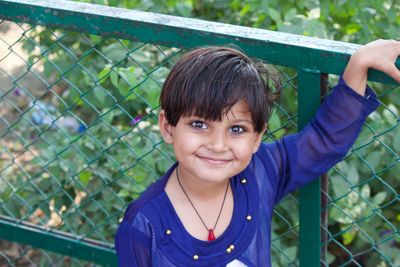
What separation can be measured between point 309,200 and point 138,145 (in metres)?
0.82

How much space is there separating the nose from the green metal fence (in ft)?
0.92

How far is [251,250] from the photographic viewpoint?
7.72 ft

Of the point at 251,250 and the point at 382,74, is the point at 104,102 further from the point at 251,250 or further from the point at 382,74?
the point at 382,74

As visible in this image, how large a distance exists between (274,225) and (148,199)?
107 cm

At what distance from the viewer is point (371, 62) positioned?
2.18 metres

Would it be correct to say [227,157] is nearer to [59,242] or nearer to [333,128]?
[333,128]

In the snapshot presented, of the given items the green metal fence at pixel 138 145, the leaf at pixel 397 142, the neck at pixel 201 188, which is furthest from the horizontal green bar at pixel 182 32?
the leaf at pixel 397 142

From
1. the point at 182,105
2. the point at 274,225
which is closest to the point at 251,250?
the point at 182,105

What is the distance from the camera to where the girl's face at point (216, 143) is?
217 centimetres

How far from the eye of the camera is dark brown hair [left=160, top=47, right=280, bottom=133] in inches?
84.4

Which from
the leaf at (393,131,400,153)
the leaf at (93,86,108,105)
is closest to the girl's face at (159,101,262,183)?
the leaf at (393,131,400,153)

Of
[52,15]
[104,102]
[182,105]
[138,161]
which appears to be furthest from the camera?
[104,102]

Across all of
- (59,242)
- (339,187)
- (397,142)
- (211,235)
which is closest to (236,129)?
(211,235)

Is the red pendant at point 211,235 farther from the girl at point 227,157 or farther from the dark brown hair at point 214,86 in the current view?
the dark brown hair at point 214,86
